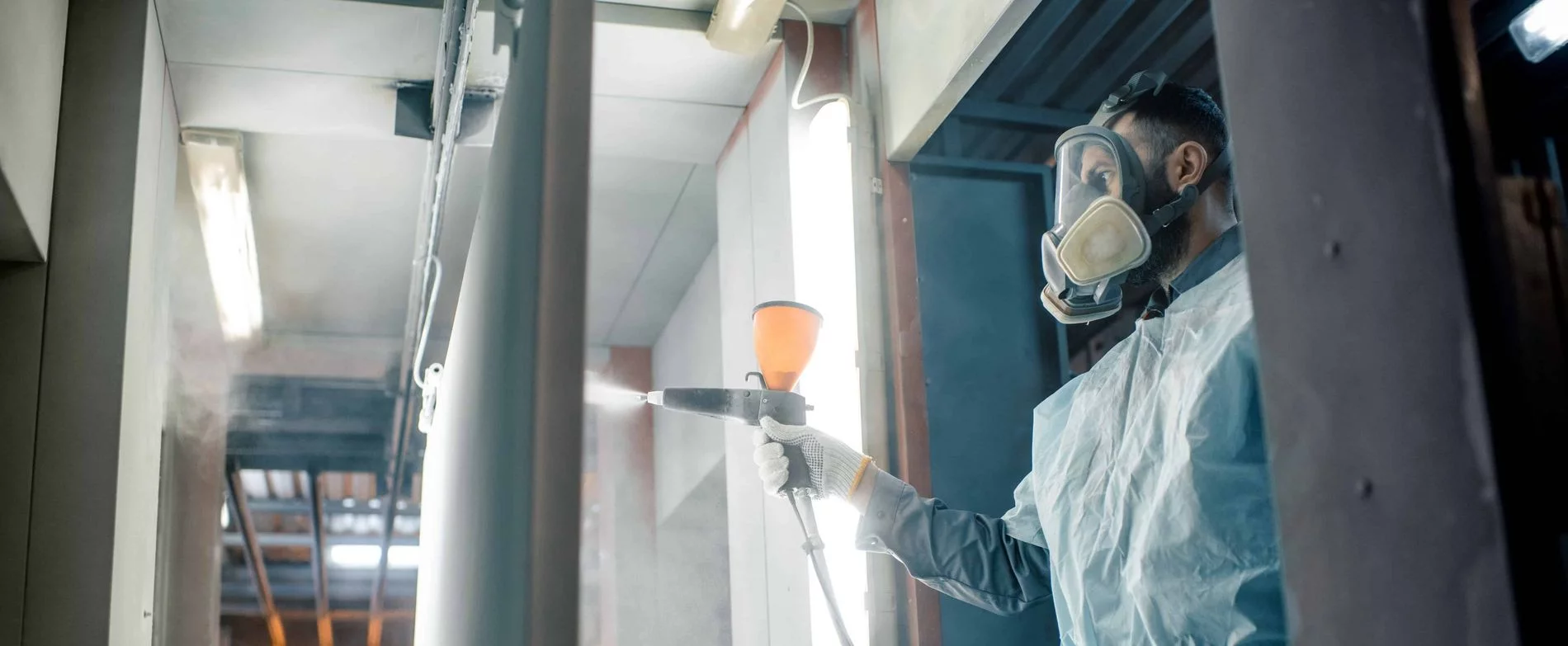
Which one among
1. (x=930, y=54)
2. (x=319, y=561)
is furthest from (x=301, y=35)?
(x=319, y=561)

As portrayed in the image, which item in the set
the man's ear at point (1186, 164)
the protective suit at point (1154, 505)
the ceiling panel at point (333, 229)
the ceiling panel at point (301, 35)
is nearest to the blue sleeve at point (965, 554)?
the protective suit at point (1154, 505)

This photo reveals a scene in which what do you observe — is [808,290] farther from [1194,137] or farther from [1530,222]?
[1530,222]

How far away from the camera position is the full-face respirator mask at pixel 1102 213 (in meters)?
1.58

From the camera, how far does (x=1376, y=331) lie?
26.6 inches

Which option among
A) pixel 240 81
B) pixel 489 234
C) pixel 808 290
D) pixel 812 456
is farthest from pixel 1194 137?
pixel 240 81

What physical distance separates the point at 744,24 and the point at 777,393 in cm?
85

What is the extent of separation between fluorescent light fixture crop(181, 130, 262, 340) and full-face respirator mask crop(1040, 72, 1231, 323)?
2253 mm

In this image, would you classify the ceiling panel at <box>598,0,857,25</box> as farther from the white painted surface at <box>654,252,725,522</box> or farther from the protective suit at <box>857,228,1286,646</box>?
the white painted surface at <box>654,252,725,522</box>

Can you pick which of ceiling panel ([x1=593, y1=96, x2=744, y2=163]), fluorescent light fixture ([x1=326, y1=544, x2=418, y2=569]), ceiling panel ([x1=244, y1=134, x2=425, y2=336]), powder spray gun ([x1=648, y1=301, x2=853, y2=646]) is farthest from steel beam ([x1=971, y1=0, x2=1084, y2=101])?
fluorescent light fixture ([x1=326, y1=544, x2=418, y2=569])

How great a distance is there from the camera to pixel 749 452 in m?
2.88

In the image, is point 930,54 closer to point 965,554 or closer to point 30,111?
point 965,554

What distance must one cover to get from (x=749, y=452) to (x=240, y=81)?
4.72ft

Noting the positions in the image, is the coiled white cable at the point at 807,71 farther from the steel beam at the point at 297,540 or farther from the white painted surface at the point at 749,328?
the steel beam at the point at 297,540

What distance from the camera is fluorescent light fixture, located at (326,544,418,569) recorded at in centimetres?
665
